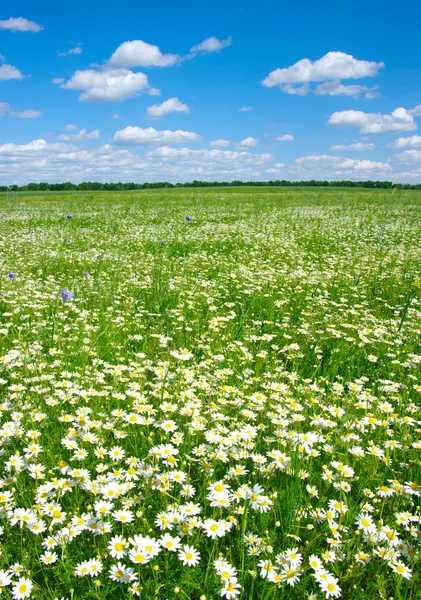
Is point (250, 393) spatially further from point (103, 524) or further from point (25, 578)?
point (25, 578)

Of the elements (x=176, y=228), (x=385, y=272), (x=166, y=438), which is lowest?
(x=166, y=438)

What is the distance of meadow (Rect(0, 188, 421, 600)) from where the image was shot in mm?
1863

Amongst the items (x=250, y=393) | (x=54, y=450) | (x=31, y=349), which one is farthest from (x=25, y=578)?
(x=31, y=349)

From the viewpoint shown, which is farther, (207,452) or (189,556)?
(207,452)

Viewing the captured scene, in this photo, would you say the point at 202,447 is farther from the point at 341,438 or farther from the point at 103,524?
the point at 341,438

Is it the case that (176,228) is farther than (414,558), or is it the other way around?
(176,228)

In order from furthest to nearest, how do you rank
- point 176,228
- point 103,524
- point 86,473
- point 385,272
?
1. point 176,228
2. point 385,272
3. point 86,473
4. point 103,524

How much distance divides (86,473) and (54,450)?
20.2 inches

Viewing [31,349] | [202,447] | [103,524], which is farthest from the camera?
[31,349]

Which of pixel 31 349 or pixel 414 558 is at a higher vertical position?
pixel 31 349

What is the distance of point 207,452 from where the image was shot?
248cm

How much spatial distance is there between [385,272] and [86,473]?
7088 millimetres

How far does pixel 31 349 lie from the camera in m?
3.97

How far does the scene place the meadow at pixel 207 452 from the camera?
1863mm
